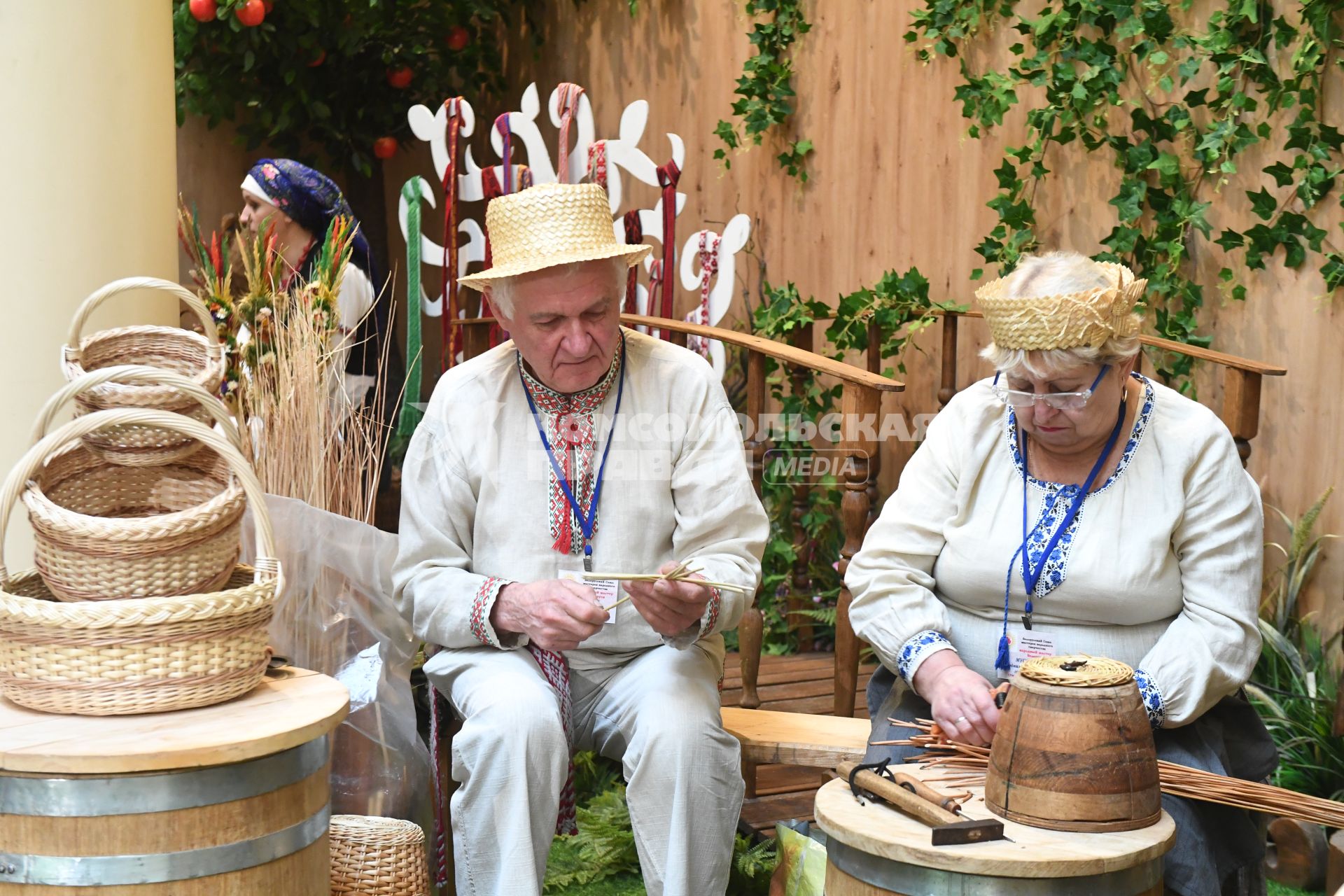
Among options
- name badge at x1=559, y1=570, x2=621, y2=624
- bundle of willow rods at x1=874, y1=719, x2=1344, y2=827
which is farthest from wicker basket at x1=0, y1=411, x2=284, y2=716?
bundle of willow rods at x1=874, y1=719, x2=1344, y2=827

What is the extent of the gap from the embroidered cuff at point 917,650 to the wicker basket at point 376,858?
0.94 meters

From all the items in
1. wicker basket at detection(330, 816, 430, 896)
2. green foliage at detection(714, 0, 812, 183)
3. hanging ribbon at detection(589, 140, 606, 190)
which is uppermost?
green foliage at detection(714, 0, 812, 183)

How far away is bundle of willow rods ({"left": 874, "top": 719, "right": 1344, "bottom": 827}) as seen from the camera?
6.44 ft

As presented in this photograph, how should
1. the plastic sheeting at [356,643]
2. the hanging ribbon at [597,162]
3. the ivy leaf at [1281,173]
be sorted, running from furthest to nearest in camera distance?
the hanging ribbon at [597,162] < the ivy leaf at [1281,173] < the plastic sheeting at [356,643]

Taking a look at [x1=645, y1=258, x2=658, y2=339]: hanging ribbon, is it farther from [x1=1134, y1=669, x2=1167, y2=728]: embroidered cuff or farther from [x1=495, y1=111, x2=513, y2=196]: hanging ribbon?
[x1=1134, y1=669, x2=1167, y2=728]: embroidered cuff

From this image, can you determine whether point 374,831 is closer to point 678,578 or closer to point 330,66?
point 678,578

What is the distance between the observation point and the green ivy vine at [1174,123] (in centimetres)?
341

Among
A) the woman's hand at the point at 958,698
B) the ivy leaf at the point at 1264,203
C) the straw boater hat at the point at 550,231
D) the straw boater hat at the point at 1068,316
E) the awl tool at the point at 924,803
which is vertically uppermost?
the ivy leaf at the point at 1264,203

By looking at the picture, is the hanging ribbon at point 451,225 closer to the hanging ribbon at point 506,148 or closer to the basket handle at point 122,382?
the hanging ribbon at point 506,148

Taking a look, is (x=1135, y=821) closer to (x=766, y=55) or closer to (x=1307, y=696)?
(x=1307, y=696)

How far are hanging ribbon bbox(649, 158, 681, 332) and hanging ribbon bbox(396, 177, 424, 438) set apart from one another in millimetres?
786

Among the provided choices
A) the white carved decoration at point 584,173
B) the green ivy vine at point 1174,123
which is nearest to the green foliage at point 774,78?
the white carved decoration at point 584,173

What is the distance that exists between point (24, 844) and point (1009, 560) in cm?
153

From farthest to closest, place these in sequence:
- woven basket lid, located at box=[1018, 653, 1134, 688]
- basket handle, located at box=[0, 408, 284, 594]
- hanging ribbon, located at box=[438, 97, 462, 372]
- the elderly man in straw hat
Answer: hanging ribbon, located at box=[438, 97, 462, 372] → the elderly man in straw hat → basket handle, located at box=[0, 408, 284, 594] → woven basket lid, located at box=[1018, 653, 1134, 688]
